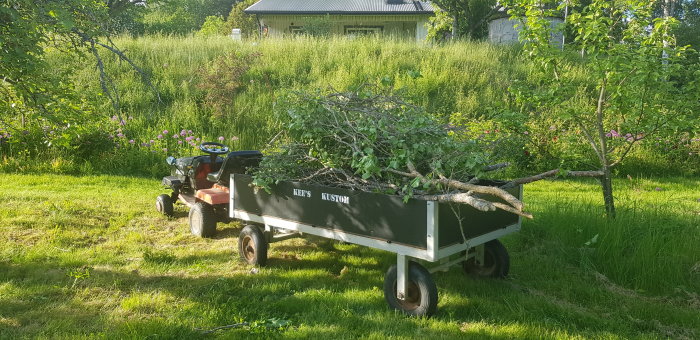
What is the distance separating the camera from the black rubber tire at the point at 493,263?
181 inches

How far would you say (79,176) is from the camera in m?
9.84

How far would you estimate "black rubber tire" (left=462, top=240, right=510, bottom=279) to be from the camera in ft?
15.1

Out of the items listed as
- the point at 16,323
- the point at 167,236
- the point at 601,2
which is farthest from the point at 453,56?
the point at 16,323

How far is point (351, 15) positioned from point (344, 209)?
2501cm

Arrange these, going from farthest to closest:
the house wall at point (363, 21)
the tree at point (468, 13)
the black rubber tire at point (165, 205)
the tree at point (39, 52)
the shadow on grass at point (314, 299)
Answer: the house wall at point (363, 21) → the tree at point (468, 13) → the black rubber tire at point (165, 205) → the tree at point (39, 52) → the shadow on grass at point (314, 299)

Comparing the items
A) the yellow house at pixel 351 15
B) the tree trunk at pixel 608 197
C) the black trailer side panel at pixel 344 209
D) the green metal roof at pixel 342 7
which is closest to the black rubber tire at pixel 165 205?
the black trailer side panel at pixel 344 209

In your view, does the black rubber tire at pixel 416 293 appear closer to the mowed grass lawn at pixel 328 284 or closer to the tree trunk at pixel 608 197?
the mowed grass lawn at pixel 328 284

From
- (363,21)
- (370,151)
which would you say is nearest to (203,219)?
(370,151)

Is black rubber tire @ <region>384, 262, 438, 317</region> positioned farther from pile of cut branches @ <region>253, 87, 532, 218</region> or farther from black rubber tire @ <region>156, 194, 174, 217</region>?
black rubber tire @ <region>156, 194, 174, 217</region>

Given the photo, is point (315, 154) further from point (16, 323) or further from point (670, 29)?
point (670, 29)

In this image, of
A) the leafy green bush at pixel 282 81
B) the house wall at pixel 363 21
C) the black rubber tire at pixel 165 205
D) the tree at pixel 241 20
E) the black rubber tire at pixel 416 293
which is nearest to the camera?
the black rubber tire at pixel 416 293

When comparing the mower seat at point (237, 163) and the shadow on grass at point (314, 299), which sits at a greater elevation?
the mower seat at point (237, 163)

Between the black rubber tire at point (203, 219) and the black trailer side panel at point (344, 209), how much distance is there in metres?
1.25

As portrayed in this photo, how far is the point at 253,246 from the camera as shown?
501 centimetres
